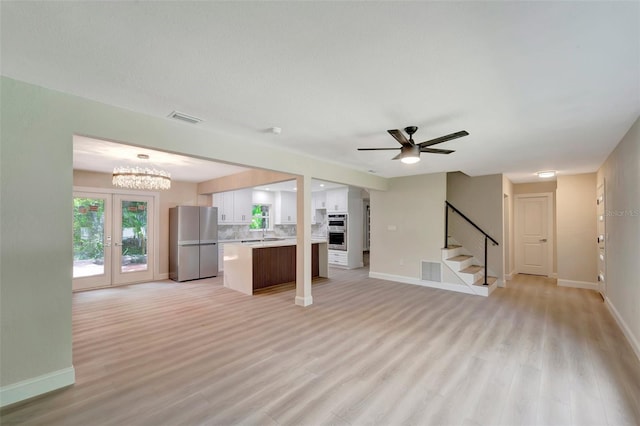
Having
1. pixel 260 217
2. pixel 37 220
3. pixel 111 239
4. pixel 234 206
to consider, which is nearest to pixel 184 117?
pixel 37 220

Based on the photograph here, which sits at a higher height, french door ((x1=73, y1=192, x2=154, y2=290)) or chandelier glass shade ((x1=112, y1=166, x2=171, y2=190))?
chandelier glass shade ((x1=112, y1=166, x2=171, y2=190))

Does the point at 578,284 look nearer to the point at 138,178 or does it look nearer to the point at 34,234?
the point at 34,234

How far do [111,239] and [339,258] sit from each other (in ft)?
19.1

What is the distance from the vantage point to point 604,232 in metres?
4.64

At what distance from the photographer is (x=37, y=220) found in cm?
222

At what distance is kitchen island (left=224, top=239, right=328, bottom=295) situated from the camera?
5516 millimetres

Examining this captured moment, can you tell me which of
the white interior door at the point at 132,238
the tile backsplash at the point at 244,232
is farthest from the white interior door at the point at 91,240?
the tile backsplash at the point at 244,232

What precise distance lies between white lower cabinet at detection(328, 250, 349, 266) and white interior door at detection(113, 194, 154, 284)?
4.96m

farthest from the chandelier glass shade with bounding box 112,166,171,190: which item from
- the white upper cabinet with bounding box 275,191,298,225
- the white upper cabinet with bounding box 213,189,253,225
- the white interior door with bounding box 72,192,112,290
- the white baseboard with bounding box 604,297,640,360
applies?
the white baseboard with bounding box 604,297,640,360

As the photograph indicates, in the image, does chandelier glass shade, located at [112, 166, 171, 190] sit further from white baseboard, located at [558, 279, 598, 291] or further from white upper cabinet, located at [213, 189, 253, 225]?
white baseboard, located at [558, 279, 598, 291]

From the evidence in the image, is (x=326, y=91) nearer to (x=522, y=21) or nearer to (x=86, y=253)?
(x=522, y=21)

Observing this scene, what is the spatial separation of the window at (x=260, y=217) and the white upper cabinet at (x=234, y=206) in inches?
19.1

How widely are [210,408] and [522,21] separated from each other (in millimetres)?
3192

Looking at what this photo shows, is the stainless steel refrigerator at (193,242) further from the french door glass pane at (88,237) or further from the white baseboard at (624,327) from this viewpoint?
the white baseboard at (624,327)
